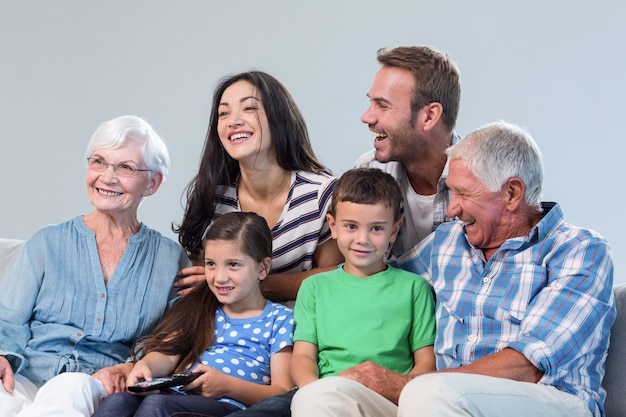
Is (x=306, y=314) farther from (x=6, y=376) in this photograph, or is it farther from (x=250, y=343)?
(x=6, y=376)

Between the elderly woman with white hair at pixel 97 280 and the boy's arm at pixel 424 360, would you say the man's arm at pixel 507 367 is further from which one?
the elderly woman with white hair at pixel 97 280

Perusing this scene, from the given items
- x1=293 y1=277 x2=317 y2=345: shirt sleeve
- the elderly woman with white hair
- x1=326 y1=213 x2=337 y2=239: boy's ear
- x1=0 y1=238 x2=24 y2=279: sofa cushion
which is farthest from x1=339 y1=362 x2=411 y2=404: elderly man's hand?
x1=0 y1=238 x2=24 y2=279: sofa cushion

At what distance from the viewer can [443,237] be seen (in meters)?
2.95

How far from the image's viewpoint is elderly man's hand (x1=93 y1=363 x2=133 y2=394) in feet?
9.06

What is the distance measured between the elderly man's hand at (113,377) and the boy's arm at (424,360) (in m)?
0.82

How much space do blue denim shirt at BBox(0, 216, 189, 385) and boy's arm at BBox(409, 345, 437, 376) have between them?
0.81 meters

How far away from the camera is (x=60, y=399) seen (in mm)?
2568

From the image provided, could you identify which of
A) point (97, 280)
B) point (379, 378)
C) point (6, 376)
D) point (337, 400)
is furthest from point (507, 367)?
point (6, 376)

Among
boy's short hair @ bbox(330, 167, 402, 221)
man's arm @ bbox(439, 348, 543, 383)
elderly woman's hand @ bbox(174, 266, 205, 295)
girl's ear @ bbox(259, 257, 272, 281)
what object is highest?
boy's short hair @ bbox(330, 167, 402, 221)

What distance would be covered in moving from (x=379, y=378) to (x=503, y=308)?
1.30 ft

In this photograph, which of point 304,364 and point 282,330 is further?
point 282,330

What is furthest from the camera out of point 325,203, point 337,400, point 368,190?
point 325,203

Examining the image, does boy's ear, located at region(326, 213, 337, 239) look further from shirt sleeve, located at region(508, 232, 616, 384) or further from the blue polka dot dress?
shirt sleeve, located at region(508, 232, 616, 384)

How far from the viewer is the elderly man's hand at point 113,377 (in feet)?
9.06
